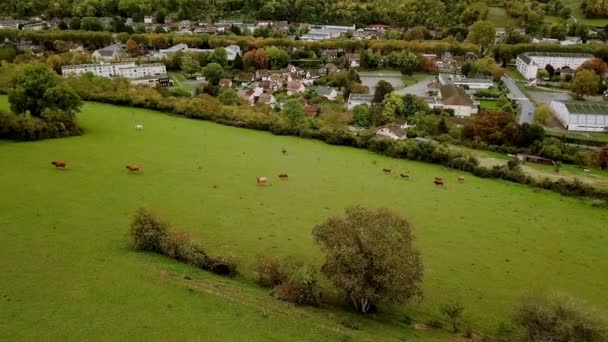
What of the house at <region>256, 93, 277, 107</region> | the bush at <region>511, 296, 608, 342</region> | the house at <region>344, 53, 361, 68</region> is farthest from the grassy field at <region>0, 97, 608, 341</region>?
the house at <region>344, 53, 361, 68</region>

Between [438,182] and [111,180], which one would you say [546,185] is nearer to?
[438,182]

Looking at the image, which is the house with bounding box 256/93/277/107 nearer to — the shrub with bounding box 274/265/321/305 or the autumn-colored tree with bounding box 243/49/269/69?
the autumn-colored tree with bounding box 243/49/269/69

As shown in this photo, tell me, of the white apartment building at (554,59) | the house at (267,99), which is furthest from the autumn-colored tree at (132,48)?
the white apartment building at (554,59)

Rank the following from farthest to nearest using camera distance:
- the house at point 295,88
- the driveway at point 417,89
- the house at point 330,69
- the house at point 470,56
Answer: the house at point 470,56
the house at point 330,69
the driveway at point 417,89
the house at point 295,88

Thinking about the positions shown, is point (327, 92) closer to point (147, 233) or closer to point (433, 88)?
point (433, 88)

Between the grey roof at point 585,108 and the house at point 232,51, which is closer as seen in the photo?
the grey roof at point 585,108

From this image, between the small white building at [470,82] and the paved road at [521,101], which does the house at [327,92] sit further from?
the paved road at [521,101]
